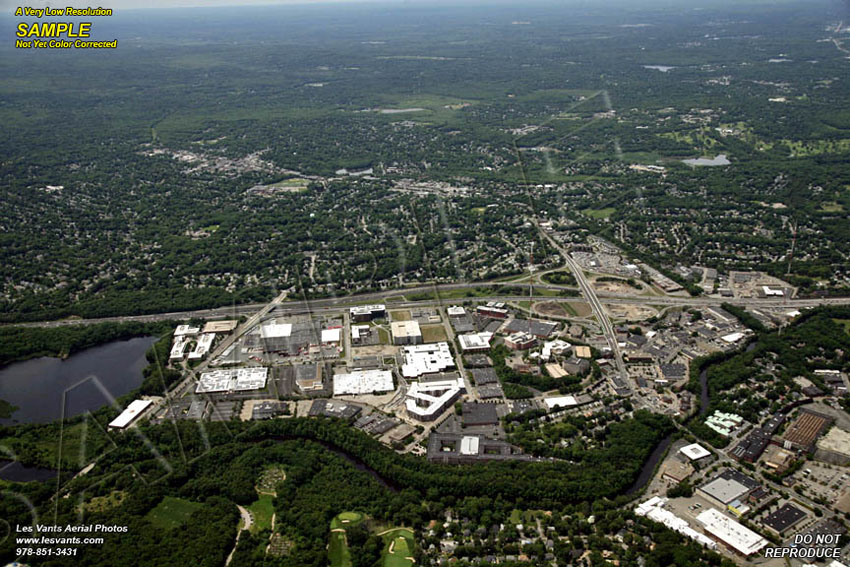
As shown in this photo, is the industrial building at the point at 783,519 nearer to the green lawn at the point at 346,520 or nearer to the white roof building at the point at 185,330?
the green lawn at the point at 346,520

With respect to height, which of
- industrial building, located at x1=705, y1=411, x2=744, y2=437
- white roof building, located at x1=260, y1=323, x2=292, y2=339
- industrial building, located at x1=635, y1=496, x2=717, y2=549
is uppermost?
industrial building, located at x1=705, y1=411, x2=744, y2=437

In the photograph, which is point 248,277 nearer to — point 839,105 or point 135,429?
point 135,429

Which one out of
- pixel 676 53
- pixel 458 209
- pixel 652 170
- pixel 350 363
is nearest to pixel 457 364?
pixel 350 363

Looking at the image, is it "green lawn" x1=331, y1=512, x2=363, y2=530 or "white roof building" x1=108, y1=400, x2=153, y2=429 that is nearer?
"green lawn" x1=331, y1=512, x2=363, y2=530

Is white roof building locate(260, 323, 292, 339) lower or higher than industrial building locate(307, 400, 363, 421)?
higher

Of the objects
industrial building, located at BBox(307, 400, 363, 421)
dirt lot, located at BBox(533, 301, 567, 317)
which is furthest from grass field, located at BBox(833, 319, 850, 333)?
industrial building, located at BBox(307, 400, 363, 421)

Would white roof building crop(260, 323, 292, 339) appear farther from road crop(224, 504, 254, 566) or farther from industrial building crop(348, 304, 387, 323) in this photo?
road crop(224, 504, 254, 566)

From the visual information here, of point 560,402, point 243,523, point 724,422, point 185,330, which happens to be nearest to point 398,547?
point 243,523
